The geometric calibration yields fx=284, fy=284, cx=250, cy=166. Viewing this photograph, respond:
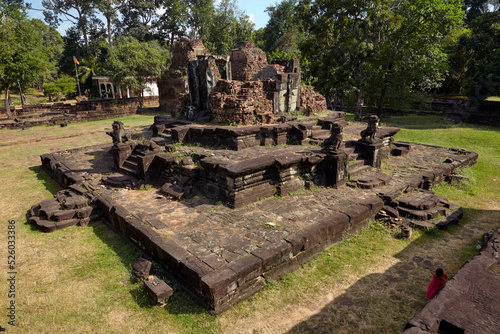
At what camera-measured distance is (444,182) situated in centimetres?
983

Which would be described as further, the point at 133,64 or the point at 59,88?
the point at 59,88

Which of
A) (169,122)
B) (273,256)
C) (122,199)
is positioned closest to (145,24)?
(169,122)

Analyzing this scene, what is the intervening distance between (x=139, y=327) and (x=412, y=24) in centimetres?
2374

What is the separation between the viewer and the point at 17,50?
2062 centimetres

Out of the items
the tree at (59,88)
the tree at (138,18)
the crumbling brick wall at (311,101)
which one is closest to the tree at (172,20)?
the tree at (138,18)

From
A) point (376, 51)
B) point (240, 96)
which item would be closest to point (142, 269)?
point (240, 96)

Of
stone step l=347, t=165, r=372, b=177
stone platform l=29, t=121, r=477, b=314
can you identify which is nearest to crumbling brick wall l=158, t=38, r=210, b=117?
stone platform l=29, t=121, r=477, b=314

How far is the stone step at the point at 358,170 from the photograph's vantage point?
8.93m

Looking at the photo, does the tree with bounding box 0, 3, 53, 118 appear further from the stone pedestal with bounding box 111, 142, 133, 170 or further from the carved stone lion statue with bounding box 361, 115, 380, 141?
the carved stone lion statue with bounding box 361, 115, 380, 141

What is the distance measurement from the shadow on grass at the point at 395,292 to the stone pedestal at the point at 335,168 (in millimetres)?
2563

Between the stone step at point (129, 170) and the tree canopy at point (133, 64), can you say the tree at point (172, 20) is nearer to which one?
the tree canopy at point (133, 64)

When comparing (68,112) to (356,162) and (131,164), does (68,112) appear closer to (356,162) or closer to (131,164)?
(131,164)

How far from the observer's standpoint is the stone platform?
15.4ft

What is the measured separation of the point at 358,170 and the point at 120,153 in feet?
26.4
